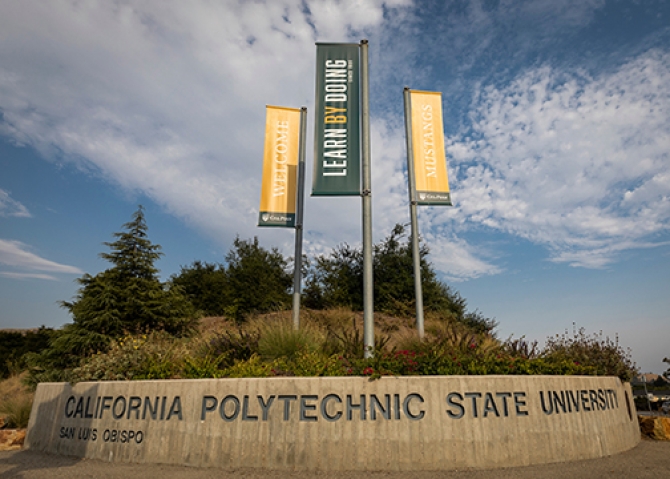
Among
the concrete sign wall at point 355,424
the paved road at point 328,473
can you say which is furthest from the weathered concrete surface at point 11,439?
the concrete sign wall at point 355,424

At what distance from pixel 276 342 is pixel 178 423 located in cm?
260

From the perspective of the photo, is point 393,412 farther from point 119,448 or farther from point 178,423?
point 119,448

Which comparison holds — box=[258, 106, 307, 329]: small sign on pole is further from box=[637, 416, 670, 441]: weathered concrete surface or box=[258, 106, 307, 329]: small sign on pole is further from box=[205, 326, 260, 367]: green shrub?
box=[637, 416, 670, 441]: weathered concrete surface

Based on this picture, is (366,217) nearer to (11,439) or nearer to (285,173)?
(285,173)

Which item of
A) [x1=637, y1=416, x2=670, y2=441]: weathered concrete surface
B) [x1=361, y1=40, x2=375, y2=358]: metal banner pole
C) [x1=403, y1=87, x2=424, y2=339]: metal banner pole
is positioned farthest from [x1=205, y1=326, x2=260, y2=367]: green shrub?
[x1=637, y1=416, x2=670, y2=441]: weathered concrete surface

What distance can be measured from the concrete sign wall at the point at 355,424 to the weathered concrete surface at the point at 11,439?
2.48 meters

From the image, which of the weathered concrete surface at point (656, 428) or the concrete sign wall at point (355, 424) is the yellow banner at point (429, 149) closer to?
the concrete sign wall at point (355, 424)

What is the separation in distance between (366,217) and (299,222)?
8.36 ft

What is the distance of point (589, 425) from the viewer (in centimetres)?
690

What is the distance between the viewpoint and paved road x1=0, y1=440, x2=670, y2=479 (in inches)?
218

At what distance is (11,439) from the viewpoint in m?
8.35

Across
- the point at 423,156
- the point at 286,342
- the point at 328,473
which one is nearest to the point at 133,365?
the point at 286,342

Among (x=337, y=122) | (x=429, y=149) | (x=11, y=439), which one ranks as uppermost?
(x=429, y=149)

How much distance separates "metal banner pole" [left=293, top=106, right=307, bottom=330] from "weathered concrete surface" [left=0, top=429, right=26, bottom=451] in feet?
19.3
